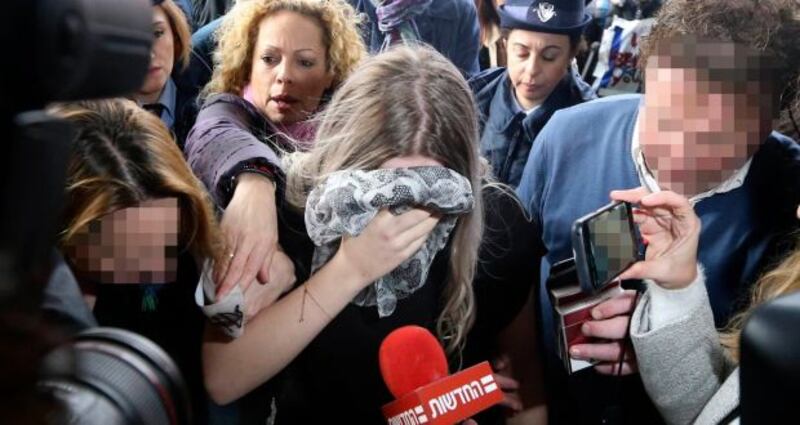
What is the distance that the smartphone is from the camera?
1.20 m

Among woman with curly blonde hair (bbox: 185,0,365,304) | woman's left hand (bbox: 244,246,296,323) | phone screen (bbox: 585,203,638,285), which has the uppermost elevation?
woman with curly blonde hair (bbox: 185,0,365,304)

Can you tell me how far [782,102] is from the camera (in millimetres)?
1408

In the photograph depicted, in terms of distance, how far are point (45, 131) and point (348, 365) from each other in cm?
90

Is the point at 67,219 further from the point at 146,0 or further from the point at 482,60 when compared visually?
the point at 482,60

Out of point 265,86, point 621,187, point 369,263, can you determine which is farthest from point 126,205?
point 621,187

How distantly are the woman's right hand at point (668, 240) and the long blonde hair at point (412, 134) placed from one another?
27cm

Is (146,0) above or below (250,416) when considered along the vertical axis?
above

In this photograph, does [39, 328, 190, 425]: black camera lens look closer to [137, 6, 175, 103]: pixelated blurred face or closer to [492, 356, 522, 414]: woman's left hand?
[492, 356, 522, 414]: woman's left hand

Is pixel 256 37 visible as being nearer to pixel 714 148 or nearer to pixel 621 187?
pixel 621 187

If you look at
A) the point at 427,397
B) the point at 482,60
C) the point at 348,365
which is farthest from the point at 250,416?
the point at 482,60

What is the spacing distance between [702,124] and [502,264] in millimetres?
396

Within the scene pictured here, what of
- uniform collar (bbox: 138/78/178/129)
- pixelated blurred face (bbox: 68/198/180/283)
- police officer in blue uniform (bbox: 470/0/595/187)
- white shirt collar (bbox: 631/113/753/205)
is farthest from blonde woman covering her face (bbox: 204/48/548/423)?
uniform collar (bbox: 138/78/178/129)

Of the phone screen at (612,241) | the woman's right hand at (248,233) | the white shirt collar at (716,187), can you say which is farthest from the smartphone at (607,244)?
the woman's right hand at (248,233)

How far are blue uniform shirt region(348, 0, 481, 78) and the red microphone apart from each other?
36.0 inches
